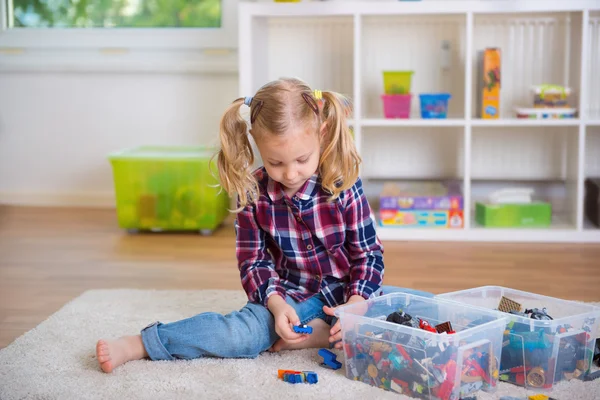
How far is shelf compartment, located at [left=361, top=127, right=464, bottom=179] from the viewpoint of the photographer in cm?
291

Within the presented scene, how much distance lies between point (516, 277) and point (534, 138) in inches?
37.4

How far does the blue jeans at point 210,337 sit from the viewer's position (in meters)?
1.41

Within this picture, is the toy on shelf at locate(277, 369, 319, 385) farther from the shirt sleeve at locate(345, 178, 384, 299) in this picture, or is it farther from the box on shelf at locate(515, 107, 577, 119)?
the box on shelf at locate(515, 107, 577, 119)

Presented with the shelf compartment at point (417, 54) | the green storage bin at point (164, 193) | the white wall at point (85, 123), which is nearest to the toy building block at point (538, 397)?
the green storage bin at point (164, 193)

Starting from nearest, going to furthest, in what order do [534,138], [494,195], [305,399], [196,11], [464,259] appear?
[305,399]
[464,259]
[494,195]
[534,138]
[196,11]

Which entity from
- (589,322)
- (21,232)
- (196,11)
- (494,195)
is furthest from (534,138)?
(21,232)

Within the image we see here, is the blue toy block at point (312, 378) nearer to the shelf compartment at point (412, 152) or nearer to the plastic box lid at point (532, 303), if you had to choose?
the plastic box lid at point (532, 303)

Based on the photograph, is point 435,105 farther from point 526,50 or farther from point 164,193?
point 164,193

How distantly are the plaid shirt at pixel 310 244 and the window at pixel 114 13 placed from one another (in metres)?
1.81

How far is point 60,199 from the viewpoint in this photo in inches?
129

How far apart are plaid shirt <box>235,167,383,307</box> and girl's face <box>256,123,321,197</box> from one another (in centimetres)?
10

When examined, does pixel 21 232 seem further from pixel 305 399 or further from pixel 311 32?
pixel 305 399

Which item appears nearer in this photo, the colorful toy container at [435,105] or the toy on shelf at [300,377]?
the toy on shelf at [300,377]

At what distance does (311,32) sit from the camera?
2887 mm
